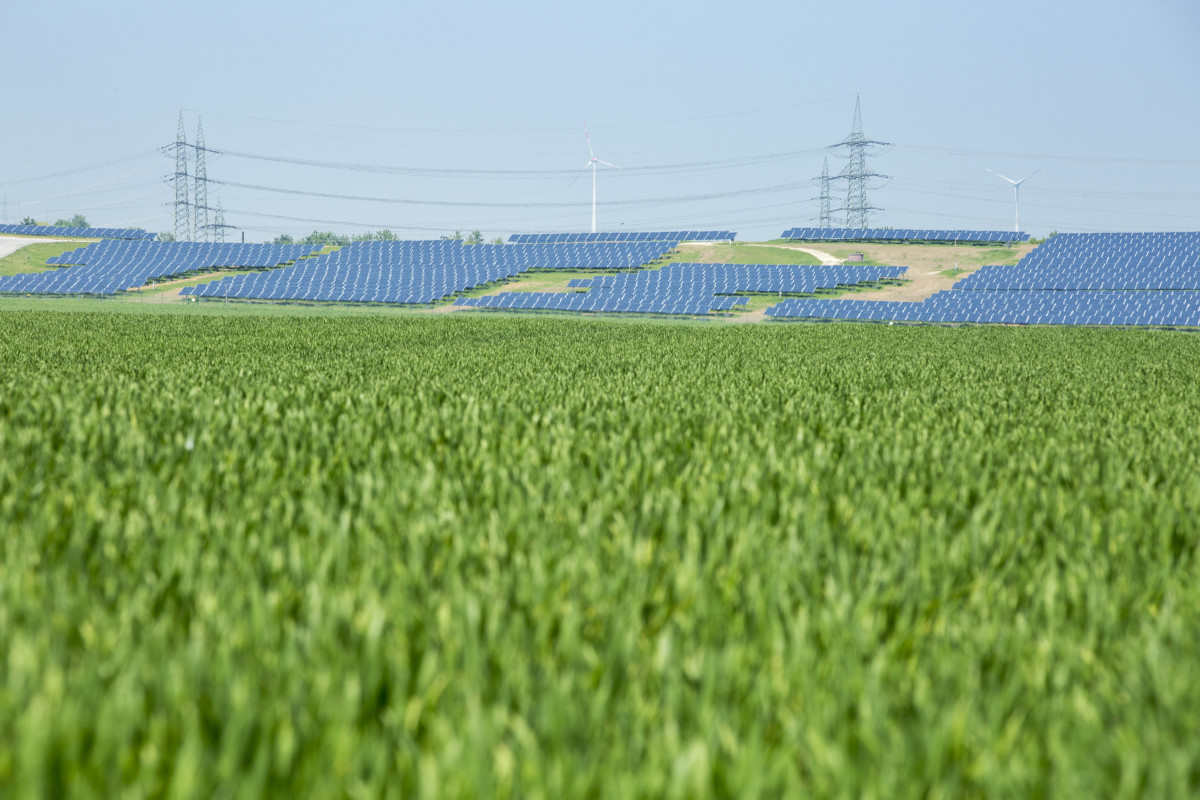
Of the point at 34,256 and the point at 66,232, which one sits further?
the point at 66,232

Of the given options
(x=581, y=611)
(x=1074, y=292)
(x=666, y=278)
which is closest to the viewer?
(x=581, y=611)

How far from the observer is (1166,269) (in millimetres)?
58125

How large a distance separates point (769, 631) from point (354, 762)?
116 centimetres

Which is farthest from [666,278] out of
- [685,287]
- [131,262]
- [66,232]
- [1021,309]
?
[66,232]

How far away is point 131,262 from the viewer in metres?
68.1

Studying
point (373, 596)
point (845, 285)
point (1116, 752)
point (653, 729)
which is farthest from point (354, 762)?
point (845, 285)

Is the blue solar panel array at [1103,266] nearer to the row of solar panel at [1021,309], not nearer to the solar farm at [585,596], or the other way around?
the row of solar panel at [1021,309]

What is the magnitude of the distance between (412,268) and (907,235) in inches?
1549

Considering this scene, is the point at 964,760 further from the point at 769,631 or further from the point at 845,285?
the point at 845,285

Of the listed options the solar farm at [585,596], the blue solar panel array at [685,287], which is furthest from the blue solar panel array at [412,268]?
the solar farm at [585,596]

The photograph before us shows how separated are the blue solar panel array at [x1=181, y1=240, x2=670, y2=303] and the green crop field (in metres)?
52.5

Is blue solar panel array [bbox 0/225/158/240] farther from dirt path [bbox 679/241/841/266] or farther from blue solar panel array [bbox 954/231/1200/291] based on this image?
blue solar panel array [bbox 954/231/1200/291]

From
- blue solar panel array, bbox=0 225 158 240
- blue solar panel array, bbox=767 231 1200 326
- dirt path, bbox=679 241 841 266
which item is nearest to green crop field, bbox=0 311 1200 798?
blue solar panel array, bbox=767 231 1200 326

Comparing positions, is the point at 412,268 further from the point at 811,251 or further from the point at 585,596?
the point at 585,596
